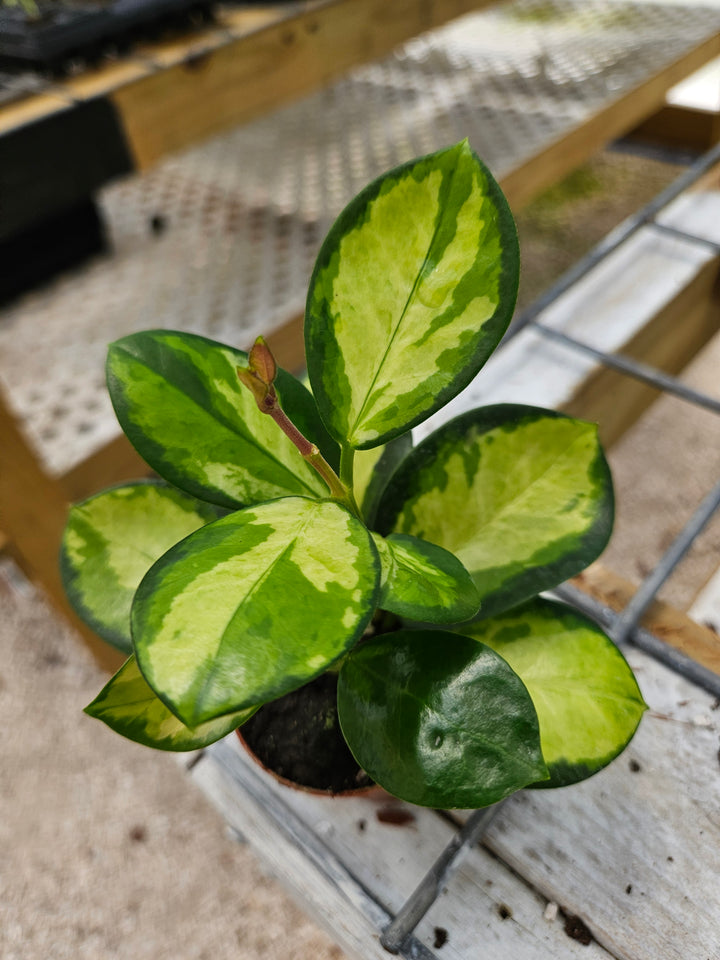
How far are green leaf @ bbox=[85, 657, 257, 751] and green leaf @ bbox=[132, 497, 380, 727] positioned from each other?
8 cm

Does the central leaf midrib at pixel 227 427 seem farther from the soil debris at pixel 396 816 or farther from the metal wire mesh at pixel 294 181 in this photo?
the metal wire mesh at pixel 294 181

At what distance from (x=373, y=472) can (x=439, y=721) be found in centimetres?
15

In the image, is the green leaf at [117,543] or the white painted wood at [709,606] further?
the white painted wood at [709,606]

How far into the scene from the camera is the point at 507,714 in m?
0.28

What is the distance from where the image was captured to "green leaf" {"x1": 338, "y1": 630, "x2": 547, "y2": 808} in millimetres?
273

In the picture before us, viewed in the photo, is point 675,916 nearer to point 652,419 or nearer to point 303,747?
point 303,747

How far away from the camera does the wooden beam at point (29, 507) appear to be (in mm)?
643

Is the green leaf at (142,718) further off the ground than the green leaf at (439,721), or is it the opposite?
the green leaf at (142,718)

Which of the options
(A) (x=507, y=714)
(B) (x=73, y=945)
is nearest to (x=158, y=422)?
(A) (x=507, y=714)

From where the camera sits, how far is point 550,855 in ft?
1.33

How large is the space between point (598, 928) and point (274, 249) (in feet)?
3.74

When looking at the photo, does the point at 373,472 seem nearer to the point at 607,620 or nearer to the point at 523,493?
the point at 523,493

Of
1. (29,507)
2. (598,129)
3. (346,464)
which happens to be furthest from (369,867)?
(598,129)

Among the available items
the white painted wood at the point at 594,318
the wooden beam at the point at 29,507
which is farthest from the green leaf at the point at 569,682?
the wooden beam at the point at 29,507
